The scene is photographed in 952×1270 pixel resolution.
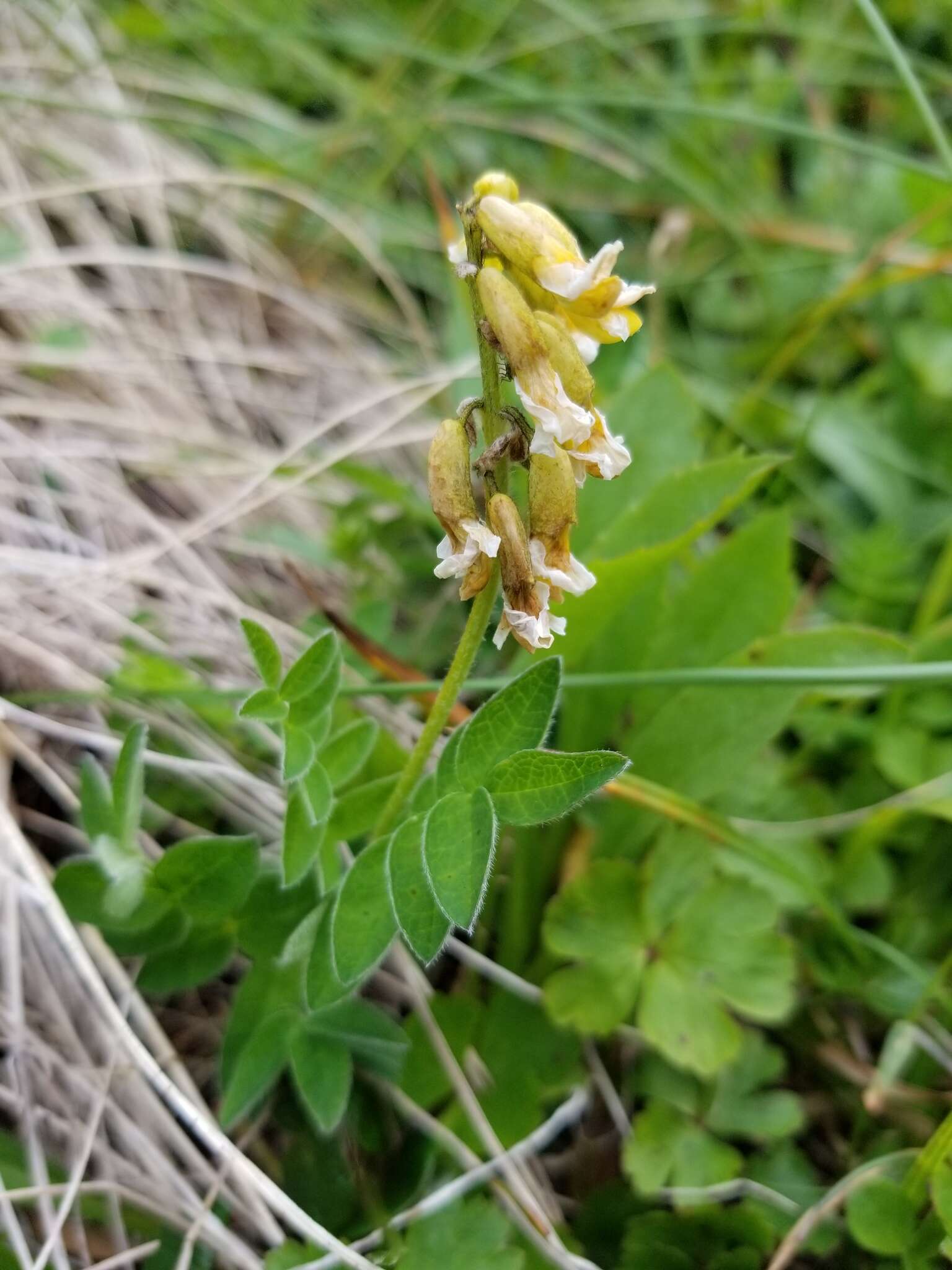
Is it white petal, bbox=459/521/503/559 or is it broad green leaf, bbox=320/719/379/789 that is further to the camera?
broad green leaf, bbox=320/719/379/789

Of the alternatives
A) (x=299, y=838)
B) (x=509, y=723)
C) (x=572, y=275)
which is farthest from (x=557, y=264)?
(x=299, y=838)

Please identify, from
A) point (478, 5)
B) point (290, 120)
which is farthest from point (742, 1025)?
point (478, 5)

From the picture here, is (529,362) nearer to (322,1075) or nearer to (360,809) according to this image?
(360,809)

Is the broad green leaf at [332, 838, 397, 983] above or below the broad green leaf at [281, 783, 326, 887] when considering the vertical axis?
below

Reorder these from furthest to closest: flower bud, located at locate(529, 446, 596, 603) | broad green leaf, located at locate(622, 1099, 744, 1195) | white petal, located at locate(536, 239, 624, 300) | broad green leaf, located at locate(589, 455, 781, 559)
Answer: broad green leaf, located at locate(589, 455, 781, 559) → broad green leaf, located at locate(622, 1099, 744, 1195) → flower bud, located at locate(529, 446, 596, 603) → white petal, located at locate(536, 239, 624, 300)

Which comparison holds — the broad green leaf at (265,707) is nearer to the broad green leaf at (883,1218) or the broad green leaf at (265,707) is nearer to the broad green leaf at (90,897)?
the broad green leaf at (90,897)

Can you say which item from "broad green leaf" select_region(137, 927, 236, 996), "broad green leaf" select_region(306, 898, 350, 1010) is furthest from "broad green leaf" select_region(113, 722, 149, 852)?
"broad green leaf" select_region(306, 898, 350, 1010)

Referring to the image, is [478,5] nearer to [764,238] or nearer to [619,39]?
[619,39]

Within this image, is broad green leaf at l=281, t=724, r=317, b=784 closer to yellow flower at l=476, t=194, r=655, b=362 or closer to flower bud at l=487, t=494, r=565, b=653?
flower bud at l=487, t=494, r=565, b=653
